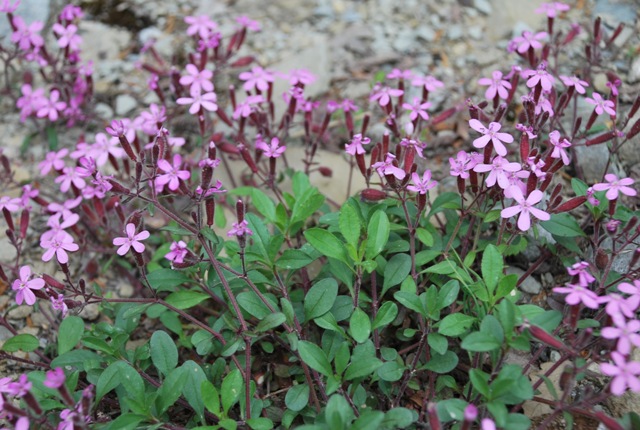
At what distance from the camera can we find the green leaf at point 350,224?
9.00 feet

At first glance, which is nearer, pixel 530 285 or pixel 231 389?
pixel 231 389

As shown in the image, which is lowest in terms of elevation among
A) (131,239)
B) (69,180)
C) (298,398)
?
(298,398)

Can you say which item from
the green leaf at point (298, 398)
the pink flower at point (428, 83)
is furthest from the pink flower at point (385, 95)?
the green leaf at point (298, 398)

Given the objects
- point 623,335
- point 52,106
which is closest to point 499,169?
point 623,335

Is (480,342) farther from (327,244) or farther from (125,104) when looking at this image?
(125,104)

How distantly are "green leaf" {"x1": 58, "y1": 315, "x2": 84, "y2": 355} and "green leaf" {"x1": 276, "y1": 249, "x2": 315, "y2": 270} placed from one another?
99 cm

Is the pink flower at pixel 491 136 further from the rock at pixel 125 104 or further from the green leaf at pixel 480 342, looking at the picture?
the rock at pixel 125 104

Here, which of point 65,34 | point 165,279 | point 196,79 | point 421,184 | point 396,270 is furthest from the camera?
point 65,34

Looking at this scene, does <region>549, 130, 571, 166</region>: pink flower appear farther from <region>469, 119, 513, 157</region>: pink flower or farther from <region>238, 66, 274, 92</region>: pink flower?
<region>238, 66, 274, 92</region>: pink flower

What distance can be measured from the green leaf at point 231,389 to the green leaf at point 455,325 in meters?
0.85

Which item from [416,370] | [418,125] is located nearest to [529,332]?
[416,370]

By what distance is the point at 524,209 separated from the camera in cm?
259

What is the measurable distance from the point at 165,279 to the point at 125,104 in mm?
2113

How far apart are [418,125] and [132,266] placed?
73.5 inches
